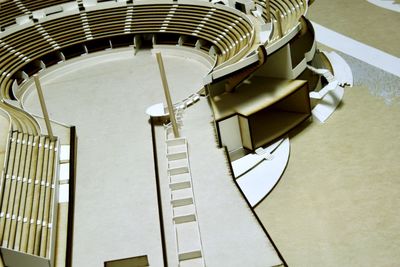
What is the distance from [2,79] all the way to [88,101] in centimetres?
248

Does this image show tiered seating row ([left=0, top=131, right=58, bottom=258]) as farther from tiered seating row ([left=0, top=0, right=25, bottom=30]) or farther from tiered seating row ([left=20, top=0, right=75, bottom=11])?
tiered seating row ([left=20, top=0, right=75, bottom=11])

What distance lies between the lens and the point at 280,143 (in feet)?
40.3

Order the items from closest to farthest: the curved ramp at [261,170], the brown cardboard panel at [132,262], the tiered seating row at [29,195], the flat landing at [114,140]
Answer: the brown cardboard panel at [132,262] → the tiered seating row at [29,195] → the flat landing at [114,140] → the curved ramp at [261,170]

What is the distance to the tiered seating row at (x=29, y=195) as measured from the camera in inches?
381

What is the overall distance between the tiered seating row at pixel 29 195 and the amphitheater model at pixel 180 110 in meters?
0.02

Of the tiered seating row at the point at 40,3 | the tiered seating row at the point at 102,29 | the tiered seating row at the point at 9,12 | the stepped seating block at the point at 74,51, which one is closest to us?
the tiered seating row at the point at 102,29

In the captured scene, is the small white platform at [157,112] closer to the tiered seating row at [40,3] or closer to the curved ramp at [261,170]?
the curved ramp at [261,170]

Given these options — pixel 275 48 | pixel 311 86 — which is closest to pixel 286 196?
pixel 275 48

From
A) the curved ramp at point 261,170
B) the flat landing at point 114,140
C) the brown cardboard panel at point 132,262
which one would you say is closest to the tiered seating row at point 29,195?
the flat landing at point 114,140

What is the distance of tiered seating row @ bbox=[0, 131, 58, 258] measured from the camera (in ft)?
31.7

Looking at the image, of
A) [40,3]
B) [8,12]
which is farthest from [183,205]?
[8,12]

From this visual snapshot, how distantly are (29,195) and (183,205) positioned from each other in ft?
7.57

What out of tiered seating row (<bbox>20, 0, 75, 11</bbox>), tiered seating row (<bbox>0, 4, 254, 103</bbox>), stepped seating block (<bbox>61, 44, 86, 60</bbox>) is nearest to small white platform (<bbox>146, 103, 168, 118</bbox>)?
tiered seating row (<bbox>0, 4, 254, 103</bbox>)

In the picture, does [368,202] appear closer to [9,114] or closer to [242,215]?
[242,215]
